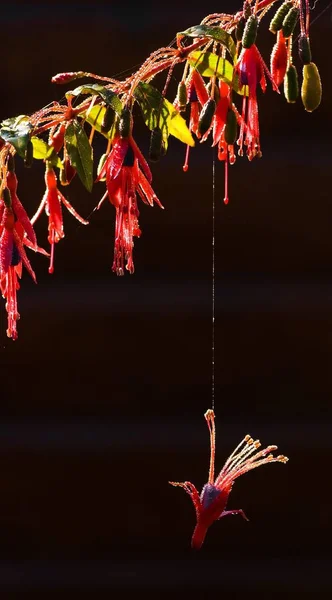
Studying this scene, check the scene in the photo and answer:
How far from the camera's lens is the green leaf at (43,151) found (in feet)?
2.35

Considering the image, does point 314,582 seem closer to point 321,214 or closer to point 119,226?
point 321,214

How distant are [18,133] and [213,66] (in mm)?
164

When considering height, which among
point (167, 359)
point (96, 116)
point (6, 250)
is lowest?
point (167, 359)

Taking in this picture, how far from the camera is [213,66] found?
2.31 feet

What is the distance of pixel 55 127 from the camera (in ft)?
2.42

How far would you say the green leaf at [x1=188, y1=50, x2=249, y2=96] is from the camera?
70cm

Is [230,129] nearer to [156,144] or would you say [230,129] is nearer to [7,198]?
[156,144]

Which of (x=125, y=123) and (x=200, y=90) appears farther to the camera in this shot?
(x=200, y=90)

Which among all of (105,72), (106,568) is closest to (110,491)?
(106,568)

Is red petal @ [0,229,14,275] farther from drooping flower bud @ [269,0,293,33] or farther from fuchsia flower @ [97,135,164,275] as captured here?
drooping flower bud @ [269,0,293,33]

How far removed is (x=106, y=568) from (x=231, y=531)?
264 millimetres

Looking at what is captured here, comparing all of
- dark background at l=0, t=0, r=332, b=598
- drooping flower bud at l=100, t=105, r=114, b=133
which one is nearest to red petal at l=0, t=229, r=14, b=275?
drooping flower bud at l=100, t=105, r=114, b=133

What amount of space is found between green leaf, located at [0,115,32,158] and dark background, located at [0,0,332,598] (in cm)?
117

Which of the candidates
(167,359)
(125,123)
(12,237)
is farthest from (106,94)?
(167,359)
